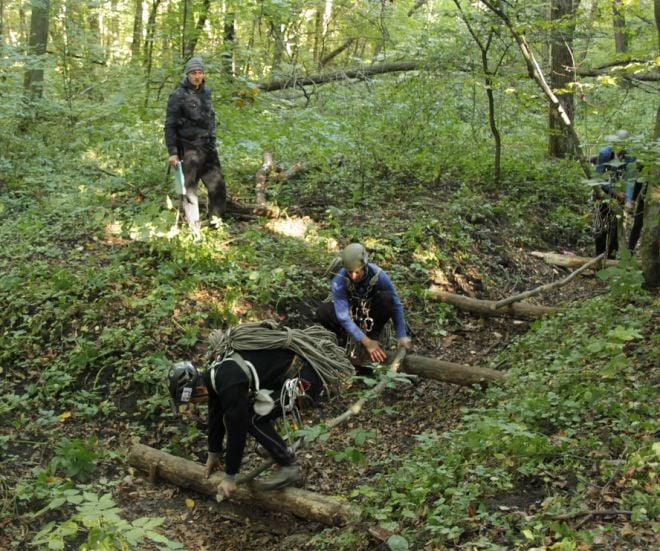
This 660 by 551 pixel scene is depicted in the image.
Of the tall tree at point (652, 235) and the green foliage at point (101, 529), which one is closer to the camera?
the green foliage at point (101, 529)

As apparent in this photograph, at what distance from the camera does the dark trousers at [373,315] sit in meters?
6.71

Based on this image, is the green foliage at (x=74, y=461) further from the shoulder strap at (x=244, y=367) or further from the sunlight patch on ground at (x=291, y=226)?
the sunlight patch on ground at (x=291, y=226)

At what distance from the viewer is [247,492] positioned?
508 cm

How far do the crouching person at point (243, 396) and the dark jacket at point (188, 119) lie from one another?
4.59m

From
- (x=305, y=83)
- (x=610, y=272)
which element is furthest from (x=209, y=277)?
(x=305, y=83)

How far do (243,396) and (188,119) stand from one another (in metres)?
5.18

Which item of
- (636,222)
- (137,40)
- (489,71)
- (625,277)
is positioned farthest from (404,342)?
(137,40)

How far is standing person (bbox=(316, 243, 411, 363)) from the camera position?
643 centimetres

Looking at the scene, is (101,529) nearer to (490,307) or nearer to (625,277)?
(625,277)

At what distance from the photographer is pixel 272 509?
199 inches

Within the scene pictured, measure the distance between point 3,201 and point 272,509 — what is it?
829 centimetres

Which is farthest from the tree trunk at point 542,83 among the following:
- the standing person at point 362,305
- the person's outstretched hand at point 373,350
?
the person's outstretched hand at point 373,350

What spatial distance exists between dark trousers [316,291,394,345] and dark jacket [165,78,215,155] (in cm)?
333

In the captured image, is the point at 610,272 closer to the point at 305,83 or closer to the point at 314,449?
the point at 314,449
